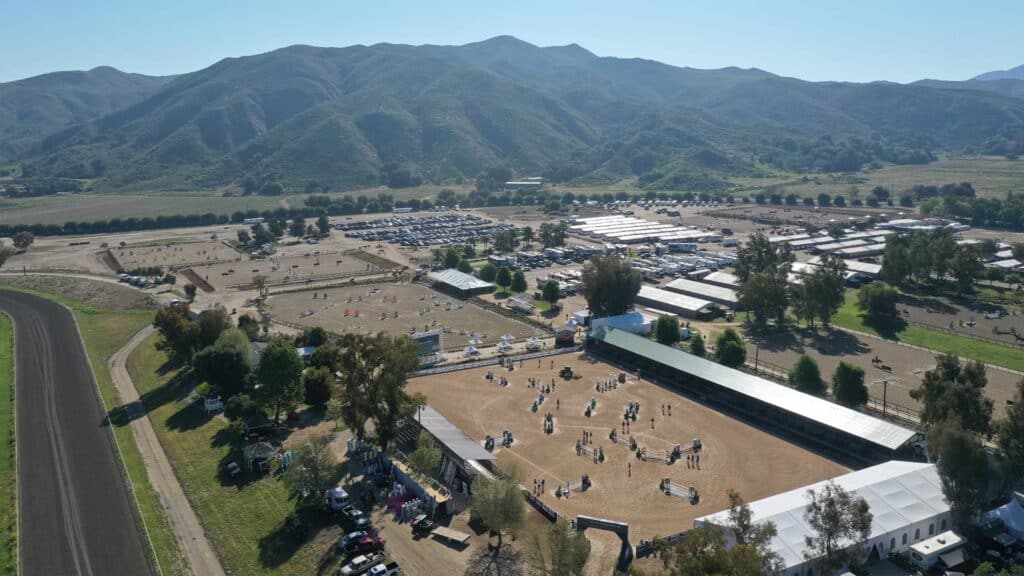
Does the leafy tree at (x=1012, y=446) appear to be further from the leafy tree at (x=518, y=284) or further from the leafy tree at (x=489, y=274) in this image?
the leafy tree at (x=489, y=274)

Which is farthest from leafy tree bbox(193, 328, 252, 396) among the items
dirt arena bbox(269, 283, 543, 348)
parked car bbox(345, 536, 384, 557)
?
parked car bbox(345, 536, 384, 557)

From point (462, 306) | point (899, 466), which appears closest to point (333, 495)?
point (899, 466)

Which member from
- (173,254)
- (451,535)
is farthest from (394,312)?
(173,254)

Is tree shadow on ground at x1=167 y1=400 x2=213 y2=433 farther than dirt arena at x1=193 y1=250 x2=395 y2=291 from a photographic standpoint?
No

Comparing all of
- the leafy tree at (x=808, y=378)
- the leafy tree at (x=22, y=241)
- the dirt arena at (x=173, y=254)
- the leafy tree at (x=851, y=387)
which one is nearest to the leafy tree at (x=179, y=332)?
the leafy tree at (x=808, y=378)

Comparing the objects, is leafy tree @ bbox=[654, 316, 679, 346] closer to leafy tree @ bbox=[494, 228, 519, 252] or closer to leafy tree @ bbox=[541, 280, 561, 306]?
leafy tree @ bbox=[541, 280, 561, 306]

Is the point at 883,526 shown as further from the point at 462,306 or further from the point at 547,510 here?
the point at 462,306

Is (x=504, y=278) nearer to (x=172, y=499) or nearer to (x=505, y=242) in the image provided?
(x=505, y=242)
